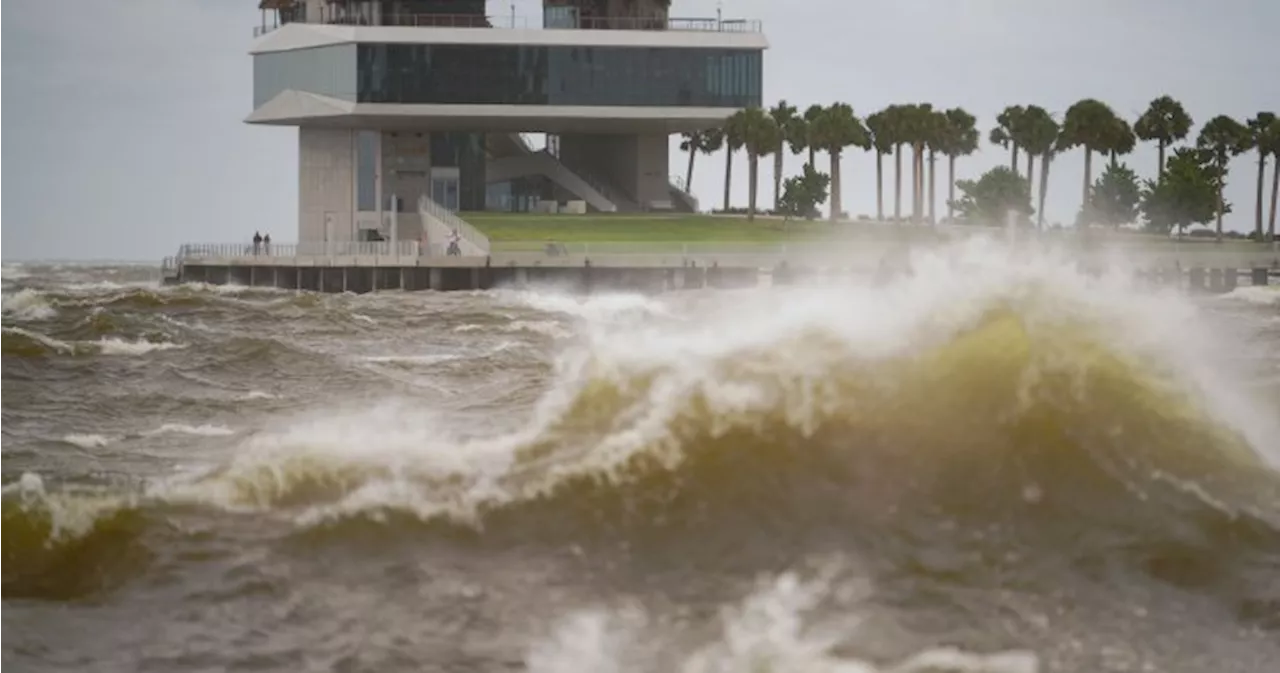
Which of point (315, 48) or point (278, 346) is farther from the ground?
point (315, 48)

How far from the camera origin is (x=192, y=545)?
13344mm

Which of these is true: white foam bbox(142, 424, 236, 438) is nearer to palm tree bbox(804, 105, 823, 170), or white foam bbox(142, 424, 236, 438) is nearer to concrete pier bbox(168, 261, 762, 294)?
concrete pier bbox(168, 261, 762, 294)

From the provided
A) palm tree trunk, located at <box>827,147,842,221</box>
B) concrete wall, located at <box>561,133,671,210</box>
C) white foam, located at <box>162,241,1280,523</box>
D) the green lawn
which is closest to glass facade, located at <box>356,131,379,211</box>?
the green lawn

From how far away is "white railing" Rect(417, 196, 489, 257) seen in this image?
8338 centimetres

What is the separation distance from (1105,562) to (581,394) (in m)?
4.40

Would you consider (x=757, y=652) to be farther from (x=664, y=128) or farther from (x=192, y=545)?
(x=664, y=128)

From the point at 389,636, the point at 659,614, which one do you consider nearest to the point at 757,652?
the point at 659,614

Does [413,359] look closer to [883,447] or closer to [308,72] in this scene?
[883,447]

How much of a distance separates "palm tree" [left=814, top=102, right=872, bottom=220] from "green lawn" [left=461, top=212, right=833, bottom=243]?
501cm

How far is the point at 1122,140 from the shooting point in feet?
401

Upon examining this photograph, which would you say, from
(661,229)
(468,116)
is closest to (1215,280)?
(661,229)

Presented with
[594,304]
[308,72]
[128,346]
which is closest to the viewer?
[128,346]

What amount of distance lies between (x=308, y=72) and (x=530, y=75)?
441 inches

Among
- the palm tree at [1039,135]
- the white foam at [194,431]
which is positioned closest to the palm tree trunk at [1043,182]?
the palm tree at [1039,135]
